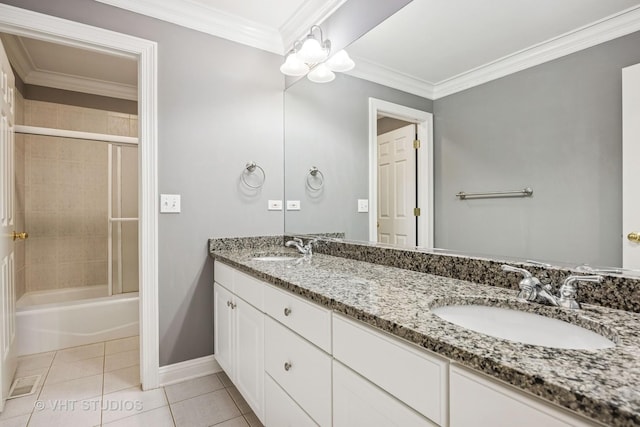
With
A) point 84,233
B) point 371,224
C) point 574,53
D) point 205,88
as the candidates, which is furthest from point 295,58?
point 84,233

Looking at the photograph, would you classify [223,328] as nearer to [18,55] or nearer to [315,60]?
[315,60]

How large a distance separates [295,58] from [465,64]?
129 cm

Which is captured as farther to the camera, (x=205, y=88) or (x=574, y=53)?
(x=205, y=88)

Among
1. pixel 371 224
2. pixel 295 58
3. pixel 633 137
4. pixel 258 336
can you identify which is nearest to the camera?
pixel 633 137

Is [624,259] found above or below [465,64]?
below

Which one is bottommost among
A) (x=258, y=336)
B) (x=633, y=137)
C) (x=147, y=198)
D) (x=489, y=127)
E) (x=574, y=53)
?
A: (x=258, y=336)

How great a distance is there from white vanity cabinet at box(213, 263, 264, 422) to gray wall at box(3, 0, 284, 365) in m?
0.19

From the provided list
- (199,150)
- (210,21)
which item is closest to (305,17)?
(210,21)

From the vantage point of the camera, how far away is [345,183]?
82.0 inches

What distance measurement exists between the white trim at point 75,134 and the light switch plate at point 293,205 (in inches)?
75.4

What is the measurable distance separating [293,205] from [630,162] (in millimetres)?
1891

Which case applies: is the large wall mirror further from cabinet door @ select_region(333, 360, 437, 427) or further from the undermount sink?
cabinet door @ select_region(333, 360, 437, 427)

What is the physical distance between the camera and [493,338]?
0.67 metres

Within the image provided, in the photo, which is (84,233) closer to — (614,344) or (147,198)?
(147,198)
